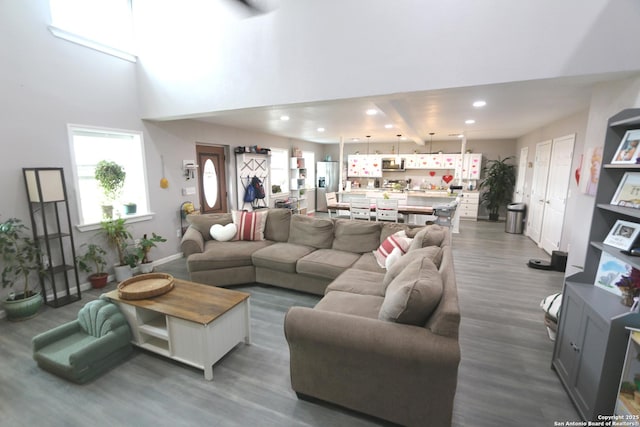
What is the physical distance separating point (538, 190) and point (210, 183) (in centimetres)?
690

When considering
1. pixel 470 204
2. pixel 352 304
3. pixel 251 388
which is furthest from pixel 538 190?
pixel 251 388

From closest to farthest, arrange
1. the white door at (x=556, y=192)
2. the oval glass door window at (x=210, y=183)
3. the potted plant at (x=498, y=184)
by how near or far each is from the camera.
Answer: the white door at (x=556, y=192), the oval glass door window at (x=210, y=183), the potted plant at (x=498, y=184)

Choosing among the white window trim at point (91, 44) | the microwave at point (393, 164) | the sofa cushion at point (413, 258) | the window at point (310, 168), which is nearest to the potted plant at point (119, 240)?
the white window trim at point (91, 44)

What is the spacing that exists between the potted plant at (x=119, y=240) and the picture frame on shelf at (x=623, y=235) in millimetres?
5015

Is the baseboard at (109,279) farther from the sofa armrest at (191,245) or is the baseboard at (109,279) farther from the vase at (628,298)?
the vase at (628,298)

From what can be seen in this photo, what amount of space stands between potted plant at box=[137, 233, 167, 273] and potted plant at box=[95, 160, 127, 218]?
55 cm

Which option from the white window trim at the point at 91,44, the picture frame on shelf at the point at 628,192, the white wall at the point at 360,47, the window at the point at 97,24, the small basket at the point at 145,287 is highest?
the window at the point at 97,24

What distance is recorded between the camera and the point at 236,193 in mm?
6250

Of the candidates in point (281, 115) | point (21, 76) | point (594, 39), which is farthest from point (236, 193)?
point (594, 39)

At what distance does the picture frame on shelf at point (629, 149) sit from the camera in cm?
173

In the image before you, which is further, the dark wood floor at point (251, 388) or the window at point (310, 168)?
the window at point (310, 168)

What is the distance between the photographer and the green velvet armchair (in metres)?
2.02

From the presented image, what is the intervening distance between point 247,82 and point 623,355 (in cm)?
389

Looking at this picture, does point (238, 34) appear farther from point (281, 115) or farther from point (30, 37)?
point (30, 37)
